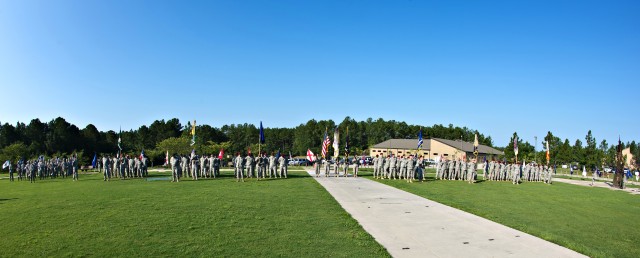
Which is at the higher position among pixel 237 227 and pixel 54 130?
pixel 54 130

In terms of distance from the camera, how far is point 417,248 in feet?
27.3

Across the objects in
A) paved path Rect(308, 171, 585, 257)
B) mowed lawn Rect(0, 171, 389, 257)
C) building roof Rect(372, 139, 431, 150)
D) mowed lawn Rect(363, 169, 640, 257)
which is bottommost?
mowed lawn Rect(363, 169, 640, 257)

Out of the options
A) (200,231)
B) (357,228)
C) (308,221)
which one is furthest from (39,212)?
(357,228)

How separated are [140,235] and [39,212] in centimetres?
553

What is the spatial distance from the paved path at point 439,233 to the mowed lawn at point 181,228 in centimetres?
55

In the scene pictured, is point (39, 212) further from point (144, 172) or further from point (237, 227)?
point (144, 172)

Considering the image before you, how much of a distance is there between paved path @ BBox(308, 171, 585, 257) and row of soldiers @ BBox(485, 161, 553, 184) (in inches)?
742

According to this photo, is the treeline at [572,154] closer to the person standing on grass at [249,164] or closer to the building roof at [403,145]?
the building roof at [403,145]

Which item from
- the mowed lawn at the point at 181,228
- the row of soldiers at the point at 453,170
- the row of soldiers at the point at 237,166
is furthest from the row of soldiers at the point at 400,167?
the mowed lawn at the point at 181,228

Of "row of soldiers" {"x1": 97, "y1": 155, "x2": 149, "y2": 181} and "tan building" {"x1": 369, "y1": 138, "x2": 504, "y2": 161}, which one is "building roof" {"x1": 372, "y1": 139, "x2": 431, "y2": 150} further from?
"row of soldiers" {"x1": 97, "y1": 155, "x2": 149, "y2": 181}

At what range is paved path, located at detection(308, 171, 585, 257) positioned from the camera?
815cm

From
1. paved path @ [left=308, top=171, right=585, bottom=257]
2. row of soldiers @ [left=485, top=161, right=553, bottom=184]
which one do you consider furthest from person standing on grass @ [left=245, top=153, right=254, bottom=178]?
row of soldiers @ [left=485, top=161, right=553, bottom=184]

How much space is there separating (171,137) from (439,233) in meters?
66.8

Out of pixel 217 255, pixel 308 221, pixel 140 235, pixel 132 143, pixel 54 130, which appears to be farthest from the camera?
pixel 132 143
